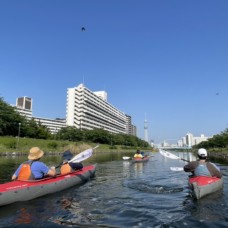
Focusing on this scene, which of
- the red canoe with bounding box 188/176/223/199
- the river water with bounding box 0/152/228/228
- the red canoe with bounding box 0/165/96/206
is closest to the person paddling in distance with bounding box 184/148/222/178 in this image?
the red canoe with bounding box 188/176/223/199

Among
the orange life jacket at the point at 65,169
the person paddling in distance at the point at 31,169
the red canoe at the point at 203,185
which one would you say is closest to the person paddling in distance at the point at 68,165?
the orange life jacket at the point at 65,169

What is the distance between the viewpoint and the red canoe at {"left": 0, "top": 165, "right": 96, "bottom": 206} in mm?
10109

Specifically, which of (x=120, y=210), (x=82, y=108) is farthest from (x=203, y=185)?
(x=82, y=108)

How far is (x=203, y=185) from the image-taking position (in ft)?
35.9

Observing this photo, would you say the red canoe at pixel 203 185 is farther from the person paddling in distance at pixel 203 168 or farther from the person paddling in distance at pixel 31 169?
the person paddling in distance at pixel 31 169

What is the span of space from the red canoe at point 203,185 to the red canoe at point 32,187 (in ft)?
20.4

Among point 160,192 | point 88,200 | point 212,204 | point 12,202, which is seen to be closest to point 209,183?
point 212,204

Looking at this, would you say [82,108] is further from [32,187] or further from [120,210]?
[120,210]

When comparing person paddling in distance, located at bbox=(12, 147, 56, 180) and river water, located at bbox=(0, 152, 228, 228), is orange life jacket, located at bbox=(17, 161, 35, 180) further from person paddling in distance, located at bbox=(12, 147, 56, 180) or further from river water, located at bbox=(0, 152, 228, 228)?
river water, located at bbox=(0, 152, 228, 228)

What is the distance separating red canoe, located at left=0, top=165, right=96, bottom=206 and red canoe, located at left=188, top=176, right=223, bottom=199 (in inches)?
245

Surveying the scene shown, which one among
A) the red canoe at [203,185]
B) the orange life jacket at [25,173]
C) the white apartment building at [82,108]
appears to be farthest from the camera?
the white apartment building at [82,108]

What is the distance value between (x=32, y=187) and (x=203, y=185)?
7031 mm

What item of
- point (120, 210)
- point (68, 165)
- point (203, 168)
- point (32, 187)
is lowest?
point (120, 210)

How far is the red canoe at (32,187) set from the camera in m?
10.1
